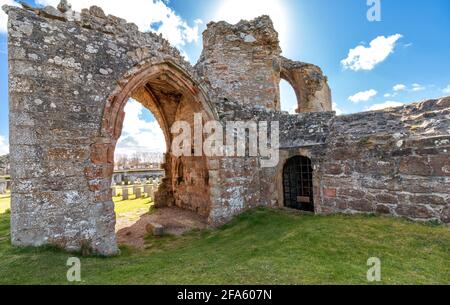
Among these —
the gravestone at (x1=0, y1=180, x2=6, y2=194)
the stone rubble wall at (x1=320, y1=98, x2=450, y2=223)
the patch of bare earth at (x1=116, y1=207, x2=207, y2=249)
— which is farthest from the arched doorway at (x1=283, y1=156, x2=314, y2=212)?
the gravestone at (x1=0, y1=180, x2=6, y2=194)

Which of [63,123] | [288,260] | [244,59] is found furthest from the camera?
A: [244,59]

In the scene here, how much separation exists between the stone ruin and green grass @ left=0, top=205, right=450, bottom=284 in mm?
532

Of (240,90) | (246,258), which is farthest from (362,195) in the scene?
(240,90)

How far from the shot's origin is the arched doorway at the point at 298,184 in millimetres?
7108

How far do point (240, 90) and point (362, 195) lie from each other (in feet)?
21.5

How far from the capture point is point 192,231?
6.93m

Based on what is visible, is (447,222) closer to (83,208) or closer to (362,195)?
(362,195)

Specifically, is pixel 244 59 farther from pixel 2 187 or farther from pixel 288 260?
pixel 2 187

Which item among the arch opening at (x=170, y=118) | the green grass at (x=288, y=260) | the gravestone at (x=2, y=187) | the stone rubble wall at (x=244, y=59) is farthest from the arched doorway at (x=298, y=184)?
the gravestone at (x=2, y=187)

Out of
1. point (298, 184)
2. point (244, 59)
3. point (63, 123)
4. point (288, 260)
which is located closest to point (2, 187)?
point (63, 123)

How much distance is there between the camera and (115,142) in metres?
5.25

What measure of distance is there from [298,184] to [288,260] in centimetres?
407

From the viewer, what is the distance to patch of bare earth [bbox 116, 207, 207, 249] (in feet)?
22.0

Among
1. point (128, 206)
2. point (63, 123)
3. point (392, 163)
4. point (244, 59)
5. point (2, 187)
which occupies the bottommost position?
point (128, 206)
